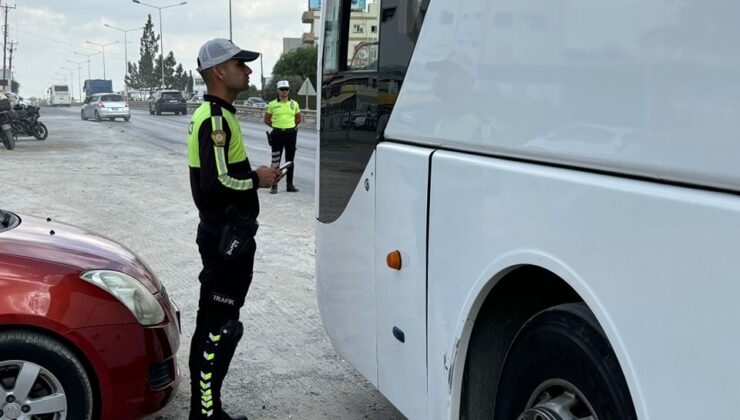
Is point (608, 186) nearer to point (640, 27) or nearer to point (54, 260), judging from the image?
point (640, 27)

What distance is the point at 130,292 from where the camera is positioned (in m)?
3.74

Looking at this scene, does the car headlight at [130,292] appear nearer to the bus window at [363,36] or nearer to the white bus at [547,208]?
the white bus at [547,208]

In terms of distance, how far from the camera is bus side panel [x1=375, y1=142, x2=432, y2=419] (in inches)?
119

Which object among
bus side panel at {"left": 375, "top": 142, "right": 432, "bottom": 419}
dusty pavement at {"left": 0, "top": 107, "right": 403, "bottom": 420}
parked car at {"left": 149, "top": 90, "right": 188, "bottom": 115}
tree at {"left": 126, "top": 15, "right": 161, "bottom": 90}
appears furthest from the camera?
tree at {"left": 126, "top": 15, "right": 161, "bottom": 90}

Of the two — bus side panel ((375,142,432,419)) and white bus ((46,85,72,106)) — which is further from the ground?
white bus ((46,85,72,106))

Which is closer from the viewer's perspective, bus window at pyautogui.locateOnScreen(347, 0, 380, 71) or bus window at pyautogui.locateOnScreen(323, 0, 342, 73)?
bus window at pyautogui.locateOnScreen(347, 0, 380, 71)

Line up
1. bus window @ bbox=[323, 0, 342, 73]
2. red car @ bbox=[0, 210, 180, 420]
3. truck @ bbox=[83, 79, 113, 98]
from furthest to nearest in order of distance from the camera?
truck @ bbox=[83, 79, 113, 98]
bus window @ bbox=[323, 0, 342, 73]
red car @ bbox=[0, 210, 180, 420]

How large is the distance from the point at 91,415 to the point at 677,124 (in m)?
2.98

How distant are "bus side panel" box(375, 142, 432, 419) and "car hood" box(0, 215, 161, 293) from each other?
1438 millimetres

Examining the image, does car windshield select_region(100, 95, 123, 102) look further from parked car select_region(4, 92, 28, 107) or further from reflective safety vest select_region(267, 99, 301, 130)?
reflective safety vest select_region(267, 99, 301, 130)

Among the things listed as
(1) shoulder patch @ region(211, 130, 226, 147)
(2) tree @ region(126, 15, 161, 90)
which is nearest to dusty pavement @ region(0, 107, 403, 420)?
(1) shoulder patch @ region(211, 130, 226, 147)

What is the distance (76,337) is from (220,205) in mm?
935

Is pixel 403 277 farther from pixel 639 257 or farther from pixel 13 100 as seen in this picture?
pixel 13 100

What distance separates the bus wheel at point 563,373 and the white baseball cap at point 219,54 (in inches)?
83.7
